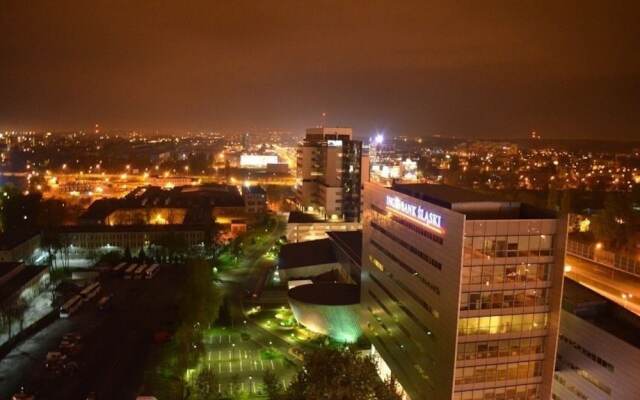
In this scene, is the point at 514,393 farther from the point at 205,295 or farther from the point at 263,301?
the point at 263,301

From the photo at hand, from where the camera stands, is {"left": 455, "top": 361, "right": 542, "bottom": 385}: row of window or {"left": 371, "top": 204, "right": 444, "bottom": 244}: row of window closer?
{"left": 455, "top": 361, "right": 542, "bottom": 385}: row of window

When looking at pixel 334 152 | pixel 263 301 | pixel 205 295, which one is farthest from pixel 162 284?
pixel 334 152

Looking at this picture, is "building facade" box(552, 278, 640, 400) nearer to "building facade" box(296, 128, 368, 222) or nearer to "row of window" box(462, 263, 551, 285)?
"row of window" box(462, 263, 551, 285)

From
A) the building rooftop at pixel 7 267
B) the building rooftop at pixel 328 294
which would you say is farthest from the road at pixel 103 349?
the building rooftop at pixel 328 294

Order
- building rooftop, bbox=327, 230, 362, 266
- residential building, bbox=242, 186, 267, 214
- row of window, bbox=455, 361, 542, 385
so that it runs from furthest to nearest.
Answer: residential building, bbox=242, 186, 267, 214 < building rooftop, bbox=327, 230, 362, 266 < row of window, bbox=455, 361, 542, 385

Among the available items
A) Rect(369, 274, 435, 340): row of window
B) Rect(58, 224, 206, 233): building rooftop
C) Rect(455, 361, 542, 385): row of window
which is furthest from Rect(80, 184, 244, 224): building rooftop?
Rect(455, 361, 542, 385): row of window

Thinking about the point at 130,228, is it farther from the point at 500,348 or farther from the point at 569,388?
the point at 569,388
